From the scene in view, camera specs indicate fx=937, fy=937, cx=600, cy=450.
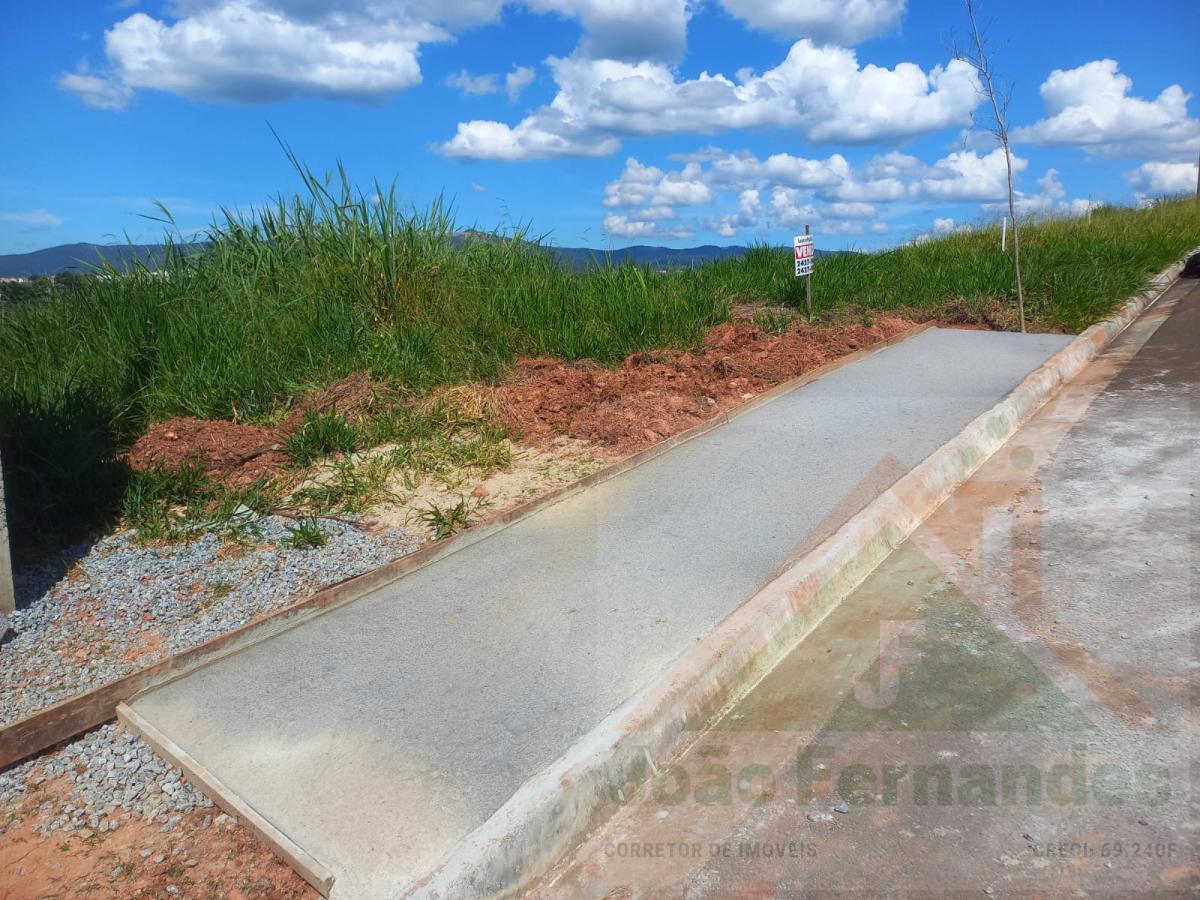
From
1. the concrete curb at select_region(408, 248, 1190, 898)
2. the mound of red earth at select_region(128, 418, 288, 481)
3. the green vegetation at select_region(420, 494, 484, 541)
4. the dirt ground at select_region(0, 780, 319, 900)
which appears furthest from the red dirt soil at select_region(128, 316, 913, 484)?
the dirt ground at select_region(0, 780, 319, 900)

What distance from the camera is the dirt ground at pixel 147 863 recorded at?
2.47 meters

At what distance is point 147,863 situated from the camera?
8.46 ft

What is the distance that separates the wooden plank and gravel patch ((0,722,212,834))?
0.07m

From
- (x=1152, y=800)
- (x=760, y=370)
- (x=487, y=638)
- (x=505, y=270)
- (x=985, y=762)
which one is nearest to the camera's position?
(x=1152, y=800)

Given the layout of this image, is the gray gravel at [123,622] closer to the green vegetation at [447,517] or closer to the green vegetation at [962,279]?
the green vegetation at [447,517]

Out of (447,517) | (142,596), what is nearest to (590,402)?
(447,517)

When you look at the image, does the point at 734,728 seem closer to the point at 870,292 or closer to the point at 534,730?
the point at 534,730

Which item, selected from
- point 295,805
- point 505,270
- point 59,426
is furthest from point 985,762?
point 505,270

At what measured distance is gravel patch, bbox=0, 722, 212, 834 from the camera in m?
2.78

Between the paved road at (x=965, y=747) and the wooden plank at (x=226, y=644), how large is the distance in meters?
1.75

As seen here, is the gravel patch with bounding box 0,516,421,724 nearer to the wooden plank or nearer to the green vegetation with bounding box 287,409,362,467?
the wooden plank

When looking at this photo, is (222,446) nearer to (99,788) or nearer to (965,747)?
(99,788)

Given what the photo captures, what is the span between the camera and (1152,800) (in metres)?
2.53

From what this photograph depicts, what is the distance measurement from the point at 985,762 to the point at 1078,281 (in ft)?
35.5
